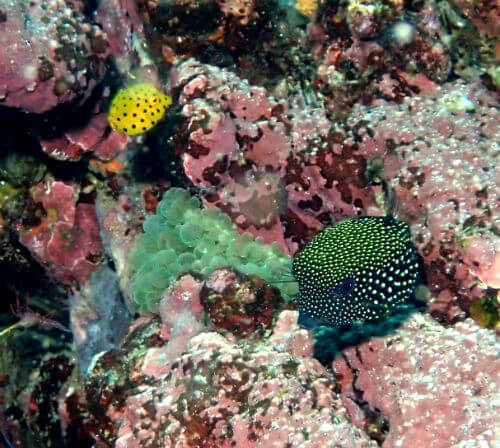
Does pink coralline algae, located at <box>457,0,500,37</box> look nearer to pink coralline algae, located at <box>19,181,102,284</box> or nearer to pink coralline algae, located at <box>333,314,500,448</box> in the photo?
pink coralline algae, located at <box>333,314,500,448</box>

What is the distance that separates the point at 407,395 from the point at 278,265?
4.88 ft

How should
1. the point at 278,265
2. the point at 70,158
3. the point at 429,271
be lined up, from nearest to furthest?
the point at 429,271
the point at 278,265
the point at 70,158

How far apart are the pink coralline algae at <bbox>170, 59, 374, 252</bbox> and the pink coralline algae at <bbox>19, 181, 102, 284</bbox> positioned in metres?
Answer: 2.25

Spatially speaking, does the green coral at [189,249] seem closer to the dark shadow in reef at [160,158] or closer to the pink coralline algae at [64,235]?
the dark shadow in reef at [160,158]

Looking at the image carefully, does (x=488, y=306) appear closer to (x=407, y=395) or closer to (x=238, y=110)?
(x=407, y=395)

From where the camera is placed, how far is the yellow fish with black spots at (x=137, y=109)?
14.4ft

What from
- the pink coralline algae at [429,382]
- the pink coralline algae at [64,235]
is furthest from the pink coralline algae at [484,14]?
the pink coralline algae at [64,235]

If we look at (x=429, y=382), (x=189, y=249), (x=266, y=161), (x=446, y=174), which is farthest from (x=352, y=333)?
(x=266, y=161)

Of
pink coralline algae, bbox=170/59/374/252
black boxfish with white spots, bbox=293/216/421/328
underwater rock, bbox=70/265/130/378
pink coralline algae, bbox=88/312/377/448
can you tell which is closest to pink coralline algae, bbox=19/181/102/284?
underwater rock, bbox=70/265/130/378

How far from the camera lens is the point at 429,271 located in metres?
3.68

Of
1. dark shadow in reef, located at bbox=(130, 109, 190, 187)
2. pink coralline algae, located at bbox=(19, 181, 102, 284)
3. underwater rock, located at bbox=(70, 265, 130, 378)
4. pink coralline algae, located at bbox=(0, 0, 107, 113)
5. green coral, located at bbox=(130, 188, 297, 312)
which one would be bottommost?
underwater rock, located at bbox=(70, 265, 130, 378)

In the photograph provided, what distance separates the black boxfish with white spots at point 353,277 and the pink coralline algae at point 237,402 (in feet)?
1.64

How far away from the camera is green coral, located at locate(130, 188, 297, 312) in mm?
4094

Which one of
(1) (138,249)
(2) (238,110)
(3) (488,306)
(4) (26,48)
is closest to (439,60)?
(2) (238,110)
